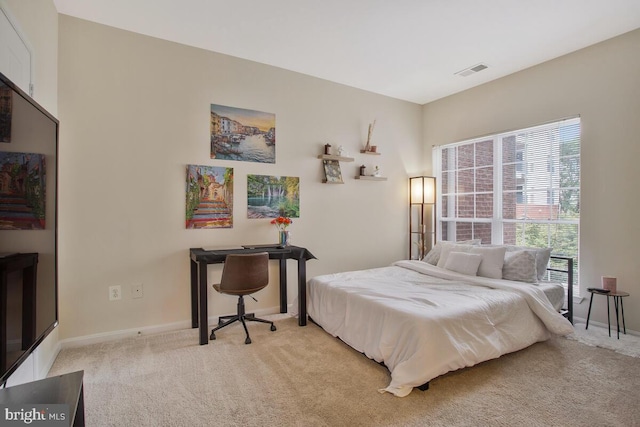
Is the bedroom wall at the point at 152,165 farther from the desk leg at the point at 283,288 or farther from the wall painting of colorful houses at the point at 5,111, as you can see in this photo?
the wall painting of colorful houses at the point at 5,111

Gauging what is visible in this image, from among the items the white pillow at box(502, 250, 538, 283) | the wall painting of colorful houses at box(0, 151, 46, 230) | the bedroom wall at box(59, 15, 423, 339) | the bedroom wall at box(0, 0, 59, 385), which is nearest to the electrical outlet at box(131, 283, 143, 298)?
the bedroom wall at box(59, 15, 423, 339)

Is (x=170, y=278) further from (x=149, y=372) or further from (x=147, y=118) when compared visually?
(x=147, y=118)

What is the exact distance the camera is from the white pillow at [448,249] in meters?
3.74

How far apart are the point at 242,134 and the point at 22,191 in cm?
260

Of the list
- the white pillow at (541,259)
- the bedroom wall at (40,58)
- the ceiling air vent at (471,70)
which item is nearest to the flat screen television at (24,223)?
the bedroom wall at (40,58)

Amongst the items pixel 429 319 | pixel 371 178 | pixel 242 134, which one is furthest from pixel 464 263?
pixel 242 134

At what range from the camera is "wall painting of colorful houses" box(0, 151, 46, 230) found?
3.58 ft

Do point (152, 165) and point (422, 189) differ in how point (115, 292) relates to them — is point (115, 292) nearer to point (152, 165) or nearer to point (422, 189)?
point (152, 165)

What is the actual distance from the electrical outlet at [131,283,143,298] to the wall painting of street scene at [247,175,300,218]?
127 centimetres

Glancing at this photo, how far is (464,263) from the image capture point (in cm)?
350

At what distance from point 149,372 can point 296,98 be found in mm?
3170

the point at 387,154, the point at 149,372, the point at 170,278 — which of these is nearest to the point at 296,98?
the point at 387,154

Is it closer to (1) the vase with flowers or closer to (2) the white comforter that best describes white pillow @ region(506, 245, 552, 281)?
(2) the white comforter

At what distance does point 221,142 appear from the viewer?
11.7 feet
